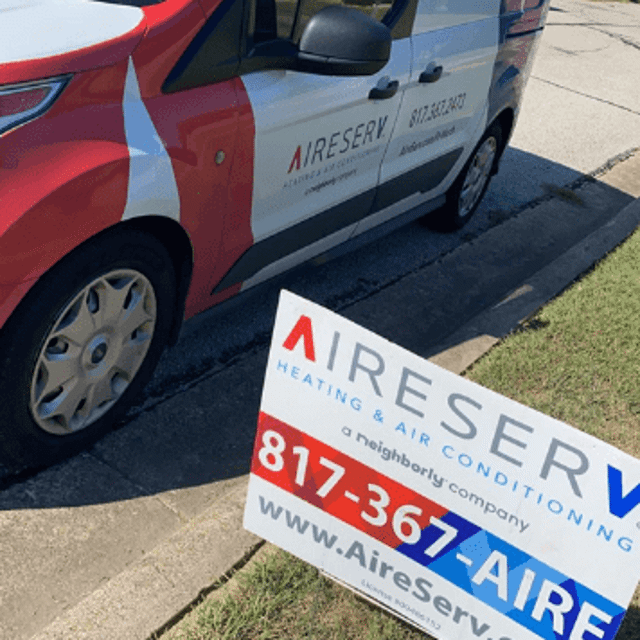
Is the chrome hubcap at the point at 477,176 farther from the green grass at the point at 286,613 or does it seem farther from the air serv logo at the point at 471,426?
the air serv logo at the point at 471,426

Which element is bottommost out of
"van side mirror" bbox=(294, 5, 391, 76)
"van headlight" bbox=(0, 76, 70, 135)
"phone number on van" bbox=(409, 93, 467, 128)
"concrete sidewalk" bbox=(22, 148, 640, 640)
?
"concrete sidewalk" bbox=(22, 148, 640, 640)

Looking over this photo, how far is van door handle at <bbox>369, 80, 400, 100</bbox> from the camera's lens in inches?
155

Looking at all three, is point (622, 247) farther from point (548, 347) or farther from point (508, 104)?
point (548, 347)

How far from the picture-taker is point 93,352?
316 centimetres

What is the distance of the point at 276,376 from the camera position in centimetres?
259

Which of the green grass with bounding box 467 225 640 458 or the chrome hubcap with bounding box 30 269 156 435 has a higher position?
the chrome hubcap with bounding box 30 269 156 435

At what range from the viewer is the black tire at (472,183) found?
5561 millimetres

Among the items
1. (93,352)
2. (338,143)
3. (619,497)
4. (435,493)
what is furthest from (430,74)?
(619,497)

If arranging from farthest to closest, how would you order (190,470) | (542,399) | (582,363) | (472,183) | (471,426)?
(472,183), (582,363), (542,399), (190,470), (471,426)

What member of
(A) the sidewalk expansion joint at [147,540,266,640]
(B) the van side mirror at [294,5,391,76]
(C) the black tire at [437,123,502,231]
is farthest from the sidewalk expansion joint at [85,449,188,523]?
(C) the black tire at [437,123,502,231]

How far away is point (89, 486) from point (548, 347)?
231 cm

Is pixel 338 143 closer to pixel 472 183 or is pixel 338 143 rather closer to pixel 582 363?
pixel 582 363

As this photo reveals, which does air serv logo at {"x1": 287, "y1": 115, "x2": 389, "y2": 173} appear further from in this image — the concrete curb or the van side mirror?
the concrete curb

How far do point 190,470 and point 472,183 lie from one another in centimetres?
303
